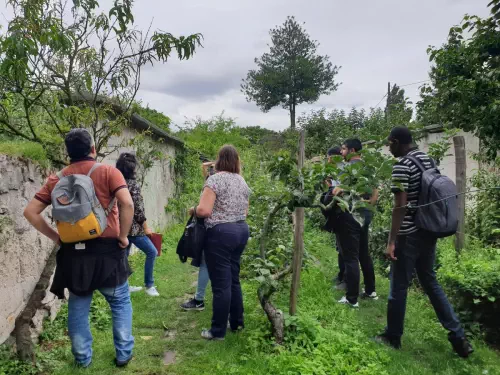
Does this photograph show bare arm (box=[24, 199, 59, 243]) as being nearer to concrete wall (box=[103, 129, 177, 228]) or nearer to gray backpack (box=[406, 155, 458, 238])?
gray backpack (box=[406, 155, 458, 238])

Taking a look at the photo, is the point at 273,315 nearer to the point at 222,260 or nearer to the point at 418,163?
Result: the point at 222,260

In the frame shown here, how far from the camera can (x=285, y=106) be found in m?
37.5

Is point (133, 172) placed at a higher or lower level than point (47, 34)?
lower

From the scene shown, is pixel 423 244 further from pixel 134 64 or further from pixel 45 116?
pixel 45 116

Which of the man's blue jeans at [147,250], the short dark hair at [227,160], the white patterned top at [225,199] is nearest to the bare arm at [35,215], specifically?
the white patterned top at [225,199]

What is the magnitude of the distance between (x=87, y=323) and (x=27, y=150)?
63.3 inches

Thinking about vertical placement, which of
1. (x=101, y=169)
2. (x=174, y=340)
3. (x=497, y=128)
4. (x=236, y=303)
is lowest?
(x=174, y=340)

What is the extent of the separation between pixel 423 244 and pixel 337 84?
3615 centimetres

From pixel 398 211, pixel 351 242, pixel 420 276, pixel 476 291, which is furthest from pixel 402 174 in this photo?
pixel 476 291

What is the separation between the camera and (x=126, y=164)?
4.57 meters

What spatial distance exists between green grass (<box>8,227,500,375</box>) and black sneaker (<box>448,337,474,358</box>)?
0.25ft

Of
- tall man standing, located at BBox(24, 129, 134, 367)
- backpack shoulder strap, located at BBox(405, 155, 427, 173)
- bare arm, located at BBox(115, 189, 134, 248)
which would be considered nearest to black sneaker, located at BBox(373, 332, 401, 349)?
backpack shoulder strap, located at BBox(405, 155, 427, 173)

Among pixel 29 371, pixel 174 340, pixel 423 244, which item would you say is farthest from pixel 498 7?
pixel 29 371

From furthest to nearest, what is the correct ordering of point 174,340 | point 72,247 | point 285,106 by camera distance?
point 285,106, point 174,340, point 72,247
